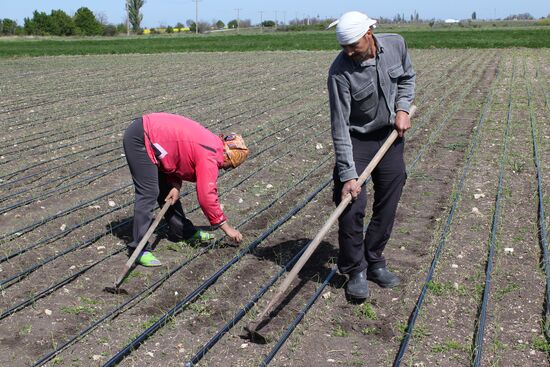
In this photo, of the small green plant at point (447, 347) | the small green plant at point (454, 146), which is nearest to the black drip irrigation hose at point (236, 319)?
the small green plant at point (447, 347)

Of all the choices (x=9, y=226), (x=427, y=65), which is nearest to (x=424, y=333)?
(x=9, y=226)

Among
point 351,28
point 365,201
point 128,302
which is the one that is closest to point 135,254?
point 128,302

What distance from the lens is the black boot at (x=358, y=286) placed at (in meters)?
4.05

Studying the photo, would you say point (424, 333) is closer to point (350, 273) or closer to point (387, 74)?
point (350, 273)

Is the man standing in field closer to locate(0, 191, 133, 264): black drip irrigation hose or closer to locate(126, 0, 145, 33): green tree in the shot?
locate(0, 191, 133, 264): black drip irrigation hose

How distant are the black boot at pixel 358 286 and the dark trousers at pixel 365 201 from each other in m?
0.04

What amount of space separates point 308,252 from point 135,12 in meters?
93.3

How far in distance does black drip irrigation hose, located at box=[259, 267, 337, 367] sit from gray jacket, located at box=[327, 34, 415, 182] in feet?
2.87

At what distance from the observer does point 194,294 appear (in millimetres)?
4199

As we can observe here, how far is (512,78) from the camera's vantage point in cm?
1702

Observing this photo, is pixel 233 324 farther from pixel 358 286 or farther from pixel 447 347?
pixel 447 347

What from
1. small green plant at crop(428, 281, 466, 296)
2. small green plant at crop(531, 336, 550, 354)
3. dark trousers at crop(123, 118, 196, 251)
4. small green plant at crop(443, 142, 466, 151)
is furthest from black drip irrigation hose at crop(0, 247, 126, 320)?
small green plant at crop(443, 142, 466, 151)

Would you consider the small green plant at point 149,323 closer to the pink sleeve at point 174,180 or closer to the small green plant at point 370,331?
the pink sleeve at point 174,180

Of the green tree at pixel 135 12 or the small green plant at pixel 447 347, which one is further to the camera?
the green tree at pixel 135 12
